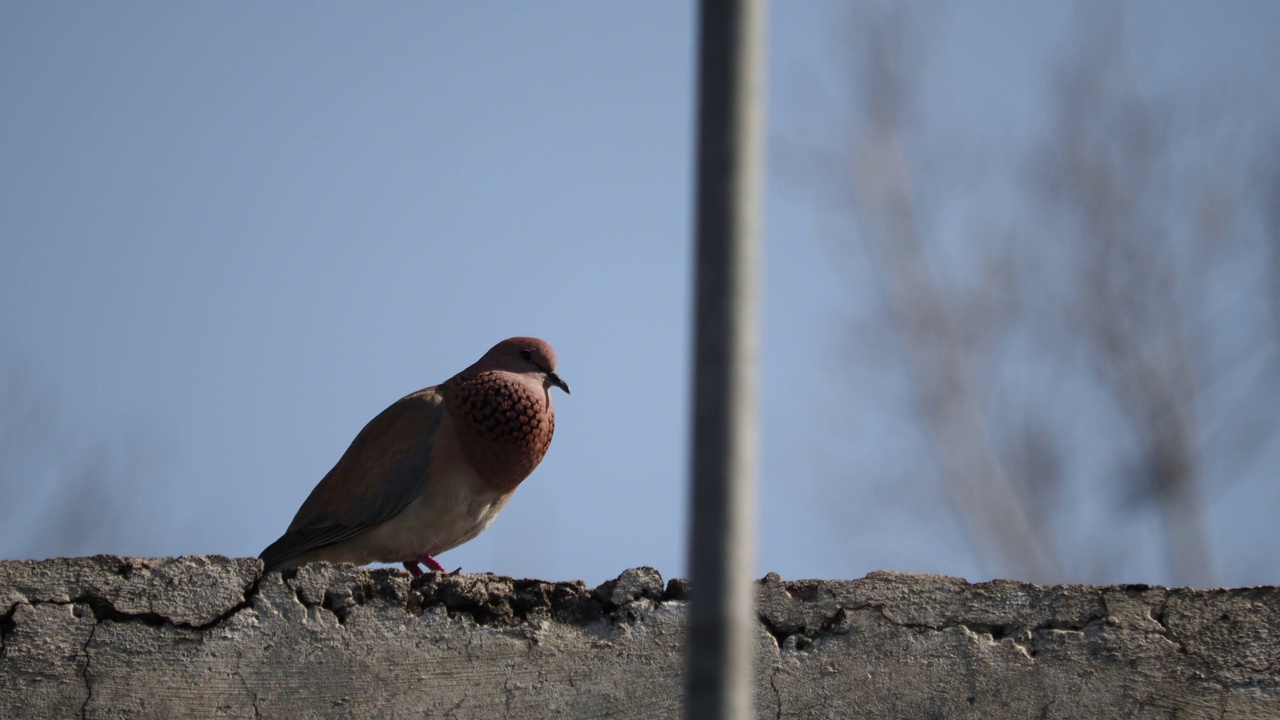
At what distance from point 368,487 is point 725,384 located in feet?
10.4

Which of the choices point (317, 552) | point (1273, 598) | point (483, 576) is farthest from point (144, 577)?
point (1273, 598)

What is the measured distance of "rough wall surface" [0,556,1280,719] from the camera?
2.98 meters

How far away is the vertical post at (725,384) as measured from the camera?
137 cm

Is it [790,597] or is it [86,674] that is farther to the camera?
[790,597]

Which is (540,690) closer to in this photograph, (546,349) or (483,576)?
(483,576)

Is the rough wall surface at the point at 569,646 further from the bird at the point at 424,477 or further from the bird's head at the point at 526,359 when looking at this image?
the bird's head at the point at 526,359

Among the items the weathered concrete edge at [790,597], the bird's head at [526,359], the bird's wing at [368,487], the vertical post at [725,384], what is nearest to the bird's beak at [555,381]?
the bird's head at [526,359]

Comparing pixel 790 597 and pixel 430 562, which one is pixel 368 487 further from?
pixel 790 597

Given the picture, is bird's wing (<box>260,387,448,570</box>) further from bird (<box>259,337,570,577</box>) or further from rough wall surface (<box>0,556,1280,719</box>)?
rough wall surface (<box>0,556,1280,719</box>)

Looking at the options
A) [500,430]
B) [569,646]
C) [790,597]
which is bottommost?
[569,646]

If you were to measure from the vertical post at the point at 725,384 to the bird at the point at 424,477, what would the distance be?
3042 mm

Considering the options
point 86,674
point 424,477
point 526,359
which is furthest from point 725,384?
point 526,359

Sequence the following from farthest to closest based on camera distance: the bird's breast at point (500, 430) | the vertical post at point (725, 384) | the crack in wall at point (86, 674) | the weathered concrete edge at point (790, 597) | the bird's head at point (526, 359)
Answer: the bird's head at point (526, 359), the bird's breast at point (500, 430), the weathered concrete edge at point (790, 597), the crack in wall at point (86, 674), the vertical post at point (725, 384)

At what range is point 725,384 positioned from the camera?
4.54 ft
